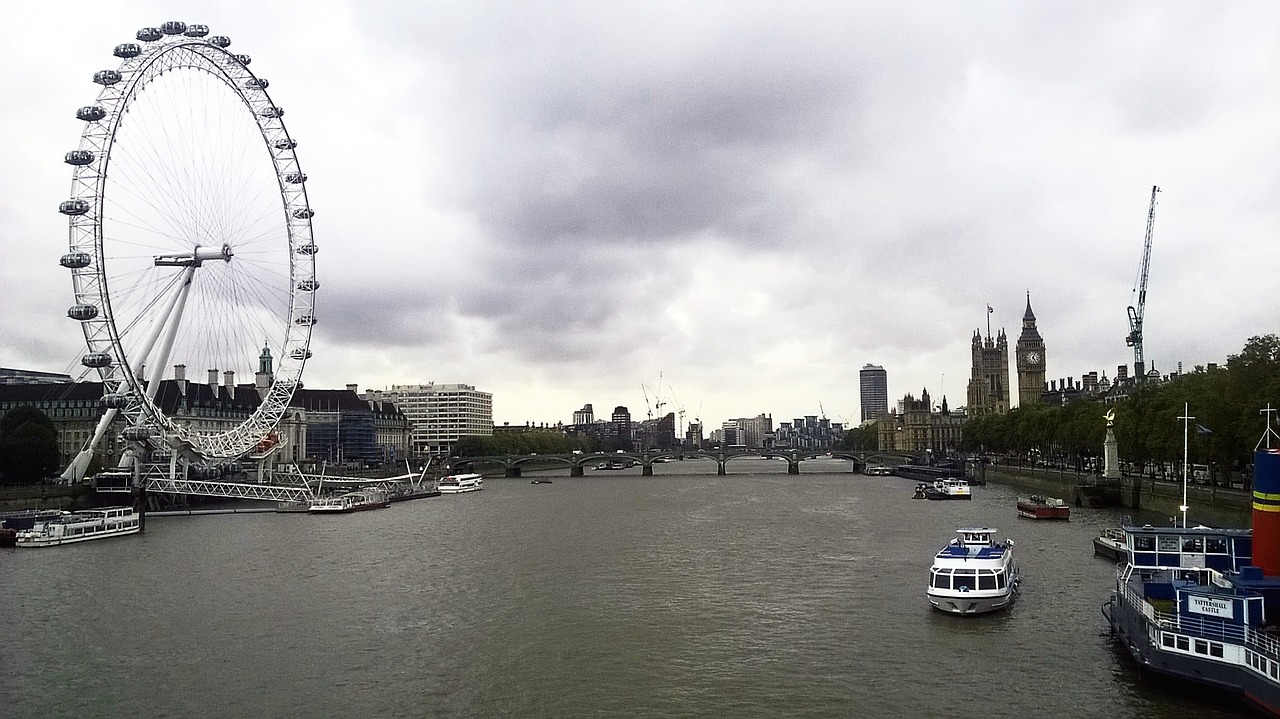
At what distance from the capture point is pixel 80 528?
56438mm

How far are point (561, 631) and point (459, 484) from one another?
271ft

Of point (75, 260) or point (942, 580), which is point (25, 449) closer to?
point (75, 260)

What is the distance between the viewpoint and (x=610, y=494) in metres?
98.2

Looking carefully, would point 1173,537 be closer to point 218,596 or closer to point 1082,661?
point 1082,661

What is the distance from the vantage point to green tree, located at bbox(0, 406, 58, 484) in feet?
244

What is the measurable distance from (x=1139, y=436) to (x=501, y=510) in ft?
159

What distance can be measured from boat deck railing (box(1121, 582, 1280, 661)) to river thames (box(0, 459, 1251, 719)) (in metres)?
1.59

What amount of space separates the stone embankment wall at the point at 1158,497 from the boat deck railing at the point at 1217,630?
2707 centimetres

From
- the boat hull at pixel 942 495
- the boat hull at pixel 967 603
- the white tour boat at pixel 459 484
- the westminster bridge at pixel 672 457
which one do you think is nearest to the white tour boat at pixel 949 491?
the boat hull at pixel 942 495

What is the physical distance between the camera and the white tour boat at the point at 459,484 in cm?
10831

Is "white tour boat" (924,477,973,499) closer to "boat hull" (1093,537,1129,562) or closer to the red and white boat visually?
the red and white boat

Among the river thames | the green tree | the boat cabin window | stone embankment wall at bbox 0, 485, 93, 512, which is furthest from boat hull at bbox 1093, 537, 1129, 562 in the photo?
the green tree

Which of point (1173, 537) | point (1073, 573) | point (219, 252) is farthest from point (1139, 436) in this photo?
point (219, 252)

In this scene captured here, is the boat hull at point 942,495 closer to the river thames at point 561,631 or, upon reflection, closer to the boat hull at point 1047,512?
the boat hull at point 1047,512
